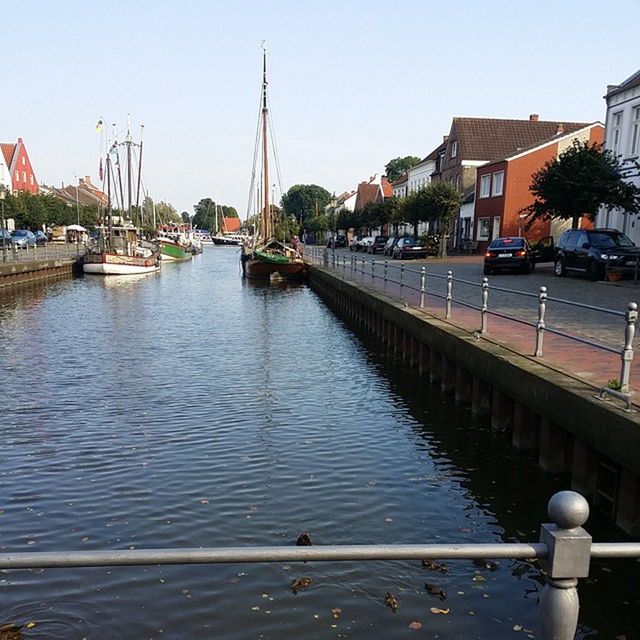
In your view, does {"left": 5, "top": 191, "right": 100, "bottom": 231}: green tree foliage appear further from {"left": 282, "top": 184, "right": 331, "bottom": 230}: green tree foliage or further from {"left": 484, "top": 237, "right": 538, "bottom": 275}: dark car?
{"left": 282, "top": 184, "right": 331, "bottom": 230}: green tree foliage

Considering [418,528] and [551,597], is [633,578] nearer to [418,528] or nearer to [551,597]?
[418,528]

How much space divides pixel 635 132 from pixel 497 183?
60.4 ft

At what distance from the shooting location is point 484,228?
49312 millimetres

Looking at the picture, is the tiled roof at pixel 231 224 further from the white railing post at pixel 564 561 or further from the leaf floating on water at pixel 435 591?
the white railing post at pixel 564 561

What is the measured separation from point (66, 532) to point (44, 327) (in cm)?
1612

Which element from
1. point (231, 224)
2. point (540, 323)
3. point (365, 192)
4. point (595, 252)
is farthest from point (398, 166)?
point (540, 323)

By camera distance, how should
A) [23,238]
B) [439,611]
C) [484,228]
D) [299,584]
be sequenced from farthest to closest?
[23,238]
[484,228]
[299,584]
[439,611]

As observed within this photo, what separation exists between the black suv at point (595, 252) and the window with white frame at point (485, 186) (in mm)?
23747

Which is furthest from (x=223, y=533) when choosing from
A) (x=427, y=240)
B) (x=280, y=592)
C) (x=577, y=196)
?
(x=427, y=240)

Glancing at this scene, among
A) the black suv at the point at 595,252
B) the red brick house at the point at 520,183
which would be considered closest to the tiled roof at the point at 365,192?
the red brick house at the point at 520,183

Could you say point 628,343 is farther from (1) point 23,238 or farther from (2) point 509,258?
(1) point 23,238

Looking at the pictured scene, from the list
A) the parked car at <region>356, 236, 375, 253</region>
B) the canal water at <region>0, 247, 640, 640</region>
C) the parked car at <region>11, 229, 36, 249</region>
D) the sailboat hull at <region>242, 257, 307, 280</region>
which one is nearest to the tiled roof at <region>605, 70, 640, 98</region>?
the sailboat hull at <region>242, 257, 307, 280</region>

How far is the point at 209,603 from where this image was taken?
5.28 m

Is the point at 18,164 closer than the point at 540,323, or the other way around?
the point at 540,323
